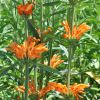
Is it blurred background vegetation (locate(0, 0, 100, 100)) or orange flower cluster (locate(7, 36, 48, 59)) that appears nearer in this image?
orange flower cluster (locate(7, 36, 48, 59))

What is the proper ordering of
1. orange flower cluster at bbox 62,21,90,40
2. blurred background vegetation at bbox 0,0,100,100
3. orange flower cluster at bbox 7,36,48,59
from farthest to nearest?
blurred background vegetation at bbox 0,0,100,100
orange flower cluster at bbox 62,21,90,40
orange flower cluster at bbox 7,36,48,59

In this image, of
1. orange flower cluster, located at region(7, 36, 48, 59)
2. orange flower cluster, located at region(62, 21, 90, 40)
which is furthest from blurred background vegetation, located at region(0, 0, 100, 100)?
orange flower cluster, located at region(7, 36, 48, 59)

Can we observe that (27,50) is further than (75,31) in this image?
No

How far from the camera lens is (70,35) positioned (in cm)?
228

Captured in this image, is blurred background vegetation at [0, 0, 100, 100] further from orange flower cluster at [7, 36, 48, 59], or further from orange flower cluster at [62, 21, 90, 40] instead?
orange flower cluster at [7, 36, 48, 59]

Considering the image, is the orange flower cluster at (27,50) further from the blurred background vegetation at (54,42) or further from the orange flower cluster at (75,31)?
the blurred background vegetation at (54,42)

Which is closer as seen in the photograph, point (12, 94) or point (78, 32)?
point (78, 32)

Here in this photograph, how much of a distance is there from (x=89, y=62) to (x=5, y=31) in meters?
1.05

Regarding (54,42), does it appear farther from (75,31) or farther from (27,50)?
(27,50)

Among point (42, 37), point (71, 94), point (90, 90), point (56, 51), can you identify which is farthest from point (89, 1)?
point (90, 90)

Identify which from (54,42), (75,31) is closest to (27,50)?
(75,31)

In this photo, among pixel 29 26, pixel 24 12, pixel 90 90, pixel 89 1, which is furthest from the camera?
pixel 90 90

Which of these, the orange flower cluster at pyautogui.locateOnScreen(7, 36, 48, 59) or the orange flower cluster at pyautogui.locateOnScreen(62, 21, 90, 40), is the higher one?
the orange flower cluster at pyautogui.locateOnScreen(62, 21, 90, 40)

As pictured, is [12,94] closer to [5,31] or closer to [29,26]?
[5,31]
